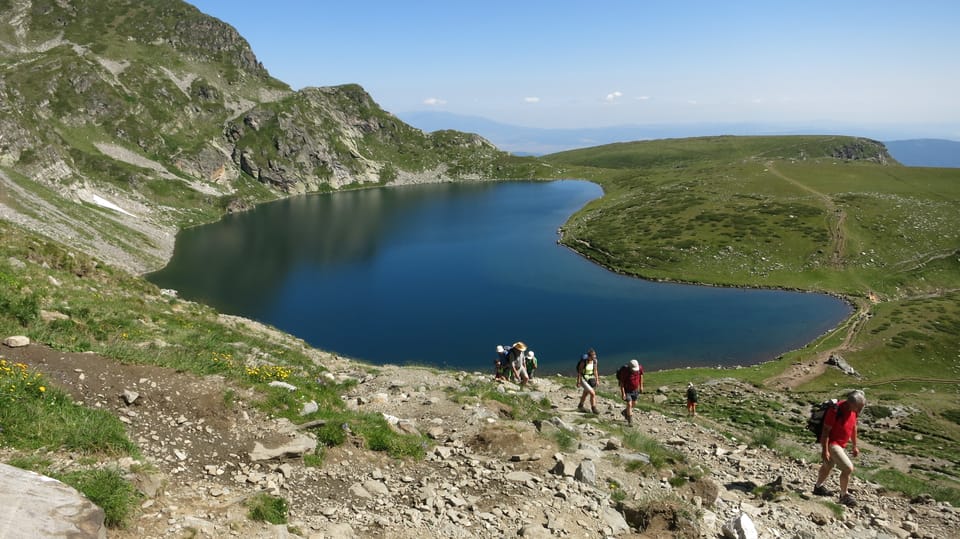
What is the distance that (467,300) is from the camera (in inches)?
3098

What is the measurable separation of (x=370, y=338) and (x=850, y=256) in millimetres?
90814

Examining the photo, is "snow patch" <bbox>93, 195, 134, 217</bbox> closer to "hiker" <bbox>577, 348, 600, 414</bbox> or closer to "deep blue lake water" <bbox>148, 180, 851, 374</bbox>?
"deep blue lake water" <bbox>148, 180, 851, 374</bbox>

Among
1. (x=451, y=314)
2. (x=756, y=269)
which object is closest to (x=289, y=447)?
(x=451, y=314)

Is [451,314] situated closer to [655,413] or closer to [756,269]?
[655,413]

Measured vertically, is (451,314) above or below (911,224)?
below

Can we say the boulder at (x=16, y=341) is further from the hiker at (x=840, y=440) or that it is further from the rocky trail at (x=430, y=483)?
the hiker at (x=840, y=440)

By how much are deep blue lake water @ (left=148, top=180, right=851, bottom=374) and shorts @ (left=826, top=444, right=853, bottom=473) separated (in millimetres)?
38730

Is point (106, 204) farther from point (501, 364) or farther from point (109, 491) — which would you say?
point (109, 491)

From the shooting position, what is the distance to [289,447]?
42.0 ft

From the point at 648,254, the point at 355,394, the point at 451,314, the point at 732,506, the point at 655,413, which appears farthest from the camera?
the point at 648,254

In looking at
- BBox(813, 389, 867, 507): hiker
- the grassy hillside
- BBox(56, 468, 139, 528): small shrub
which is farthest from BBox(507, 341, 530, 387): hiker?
the grassy hillside

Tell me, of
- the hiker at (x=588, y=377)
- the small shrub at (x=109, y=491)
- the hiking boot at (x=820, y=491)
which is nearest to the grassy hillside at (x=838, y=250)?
the hiking boot at (x=820, y=491)

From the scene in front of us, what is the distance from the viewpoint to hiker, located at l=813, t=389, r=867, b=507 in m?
14.7

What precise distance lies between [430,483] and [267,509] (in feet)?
13.8
